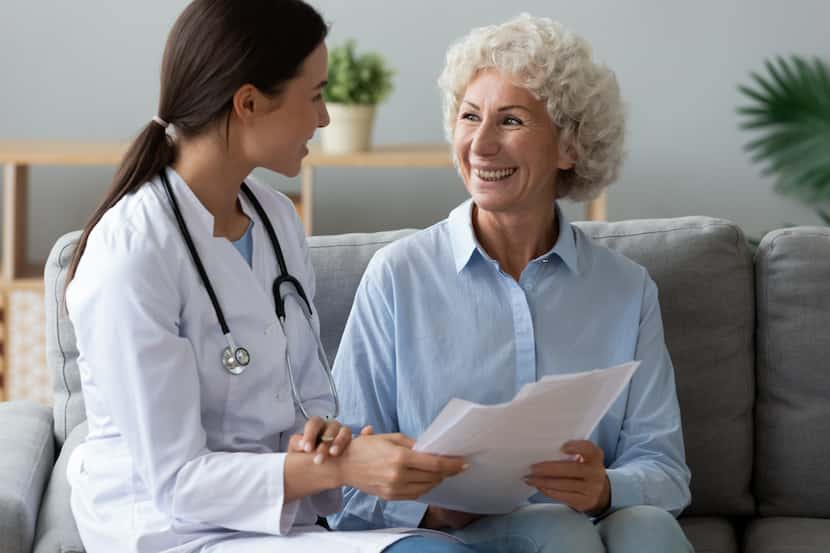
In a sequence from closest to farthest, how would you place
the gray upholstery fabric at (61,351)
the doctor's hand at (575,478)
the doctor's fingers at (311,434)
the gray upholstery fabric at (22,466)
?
the doctor's fingers at (311,434)
the doctor's hand at (575,478)
the gray upholstery fabric at (22,466)
the gray upholstery fabric at (61,351)

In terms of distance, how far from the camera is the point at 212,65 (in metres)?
1.63

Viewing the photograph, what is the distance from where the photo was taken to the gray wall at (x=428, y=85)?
4.21 m

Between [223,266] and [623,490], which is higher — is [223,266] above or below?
above

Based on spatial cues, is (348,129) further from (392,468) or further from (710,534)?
(392,468)

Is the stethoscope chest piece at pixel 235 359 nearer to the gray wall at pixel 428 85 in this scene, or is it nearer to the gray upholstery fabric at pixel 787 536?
the gray upholstery fabric at pixel 787 536

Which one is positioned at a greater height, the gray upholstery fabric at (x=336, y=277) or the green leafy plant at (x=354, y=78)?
the green leafy plant at (x=354, y=78)

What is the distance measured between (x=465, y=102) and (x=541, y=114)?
5.0 inches

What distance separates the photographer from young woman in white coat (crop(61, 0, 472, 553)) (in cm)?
156

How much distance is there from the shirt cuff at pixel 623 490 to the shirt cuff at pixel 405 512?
28 centimetres

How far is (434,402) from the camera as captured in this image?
79.7 inches

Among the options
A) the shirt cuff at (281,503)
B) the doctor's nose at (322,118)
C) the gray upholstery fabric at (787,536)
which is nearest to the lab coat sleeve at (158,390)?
the shirt cuff at (281,503)

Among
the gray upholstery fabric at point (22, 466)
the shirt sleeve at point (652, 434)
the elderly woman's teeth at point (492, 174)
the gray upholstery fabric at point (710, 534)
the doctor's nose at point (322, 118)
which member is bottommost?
the gray upholstery fabric at point (710, 534)

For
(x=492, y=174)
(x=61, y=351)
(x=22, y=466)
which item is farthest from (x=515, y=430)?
(x=61, y=351)

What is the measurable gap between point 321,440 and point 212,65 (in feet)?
1.63
